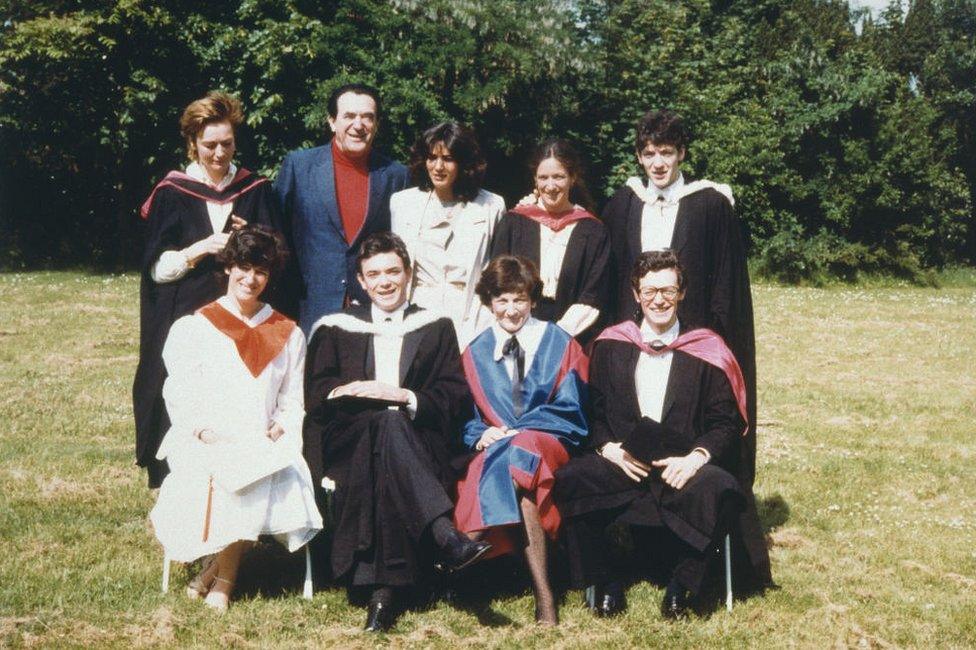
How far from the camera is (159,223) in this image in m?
5.06

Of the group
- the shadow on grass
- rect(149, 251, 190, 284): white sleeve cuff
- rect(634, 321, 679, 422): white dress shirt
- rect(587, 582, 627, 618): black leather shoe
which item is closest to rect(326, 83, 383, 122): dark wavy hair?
rect(149, 251, 190, 284): white sleeve cuff

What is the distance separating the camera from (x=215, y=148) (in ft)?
16.3

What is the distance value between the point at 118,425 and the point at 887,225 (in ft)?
63.2

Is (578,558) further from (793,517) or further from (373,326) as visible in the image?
(793,517)

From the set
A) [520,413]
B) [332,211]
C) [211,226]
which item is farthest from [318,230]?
[520,413]

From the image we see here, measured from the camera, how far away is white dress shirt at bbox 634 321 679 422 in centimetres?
484

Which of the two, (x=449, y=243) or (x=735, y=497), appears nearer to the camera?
(x=735, y=497)

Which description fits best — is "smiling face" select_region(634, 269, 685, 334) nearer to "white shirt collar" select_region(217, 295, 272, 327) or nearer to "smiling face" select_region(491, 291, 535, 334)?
"smiling face" select_region(491, 291, 535, 334)

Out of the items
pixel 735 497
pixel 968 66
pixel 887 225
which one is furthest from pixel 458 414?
pixel 968 66

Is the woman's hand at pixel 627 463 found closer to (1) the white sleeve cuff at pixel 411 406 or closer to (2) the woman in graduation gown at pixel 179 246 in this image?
(1) the white sleeve cuff at pixel 411 406

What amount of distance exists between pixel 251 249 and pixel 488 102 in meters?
13.9

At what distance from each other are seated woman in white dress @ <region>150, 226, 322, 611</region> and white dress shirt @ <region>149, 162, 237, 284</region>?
0.93ft

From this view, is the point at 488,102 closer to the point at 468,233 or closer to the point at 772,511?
the point at 772,511

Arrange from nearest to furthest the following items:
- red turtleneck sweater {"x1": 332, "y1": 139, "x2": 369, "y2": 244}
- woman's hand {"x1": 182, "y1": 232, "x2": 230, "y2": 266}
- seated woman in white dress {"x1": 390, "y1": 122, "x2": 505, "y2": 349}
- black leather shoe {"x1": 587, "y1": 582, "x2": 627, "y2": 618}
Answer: black leather shoe {"x1": 587, "y1": 582, "x2": 627, "y2": 618} → woman's hand {"x1": 182, "y1": 232, "x2": 230, "y2": 266} → seated woman in white dress {"x1": 390, "y1": 122, "x2": 505, "y2": 349} → red turtleneck sweater {"x1": 332, "y1": 139, "x2": 369, "y2": 244}
